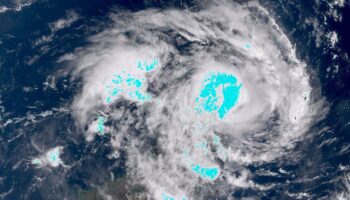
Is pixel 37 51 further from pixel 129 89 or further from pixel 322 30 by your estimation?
pixel 322 30

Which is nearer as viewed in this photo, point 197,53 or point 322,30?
point 322,30

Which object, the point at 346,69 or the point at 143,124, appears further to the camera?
Result: the point at 143,124

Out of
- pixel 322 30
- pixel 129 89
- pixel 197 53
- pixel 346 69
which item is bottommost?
pixel 129 89

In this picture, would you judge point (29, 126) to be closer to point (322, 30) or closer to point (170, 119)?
point (170, 119)

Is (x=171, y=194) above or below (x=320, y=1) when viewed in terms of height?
below

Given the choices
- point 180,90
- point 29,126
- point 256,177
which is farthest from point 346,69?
point 29,126

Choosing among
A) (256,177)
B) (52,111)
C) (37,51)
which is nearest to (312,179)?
(256,177)
